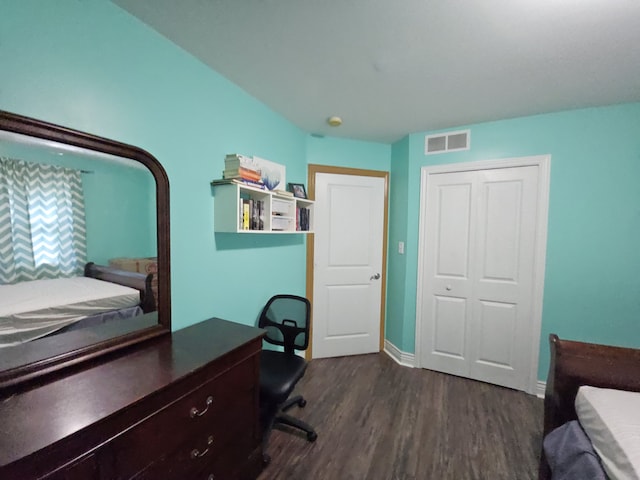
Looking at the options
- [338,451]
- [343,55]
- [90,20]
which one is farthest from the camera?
[338,451]

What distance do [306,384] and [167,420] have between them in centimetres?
160

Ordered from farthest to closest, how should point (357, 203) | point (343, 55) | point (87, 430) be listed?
point (357, 203)
point (343, 55)
point (87, 430)

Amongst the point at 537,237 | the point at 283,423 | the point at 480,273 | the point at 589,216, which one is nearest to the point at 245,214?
the point at 283,423

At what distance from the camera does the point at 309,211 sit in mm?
2604

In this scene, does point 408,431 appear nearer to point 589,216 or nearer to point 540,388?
point 540,388

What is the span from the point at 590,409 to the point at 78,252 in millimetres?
2221

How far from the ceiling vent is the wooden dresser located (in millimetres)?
2254

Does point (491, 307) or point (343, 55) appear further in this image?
point (491, 307)

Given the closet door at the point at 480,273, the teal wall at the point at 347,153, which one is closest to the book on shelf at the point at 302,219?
the teal wall at the point at 347,153

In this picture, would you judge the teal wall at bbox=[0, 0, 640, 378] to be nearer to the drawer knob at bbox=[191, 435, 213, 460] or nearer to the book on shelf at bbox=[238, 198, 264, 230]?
the book on shelf at bbox=[238, 198, 264, 230]

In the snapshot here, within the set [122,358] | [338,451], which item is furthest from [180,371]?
[338,451]

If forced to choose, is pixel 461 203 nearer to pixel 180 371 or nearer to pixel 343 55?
pixel 343 55

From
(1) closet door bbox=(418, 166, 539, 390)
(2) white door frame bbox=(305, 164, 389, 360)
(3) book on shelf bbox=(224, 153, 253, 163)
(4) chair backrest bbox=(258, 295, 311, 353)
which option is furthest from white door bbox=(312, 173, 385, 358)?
(3) book on shelf bbox=(224, 153, 253, 163)

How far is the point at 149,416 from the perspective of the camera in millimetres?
932
